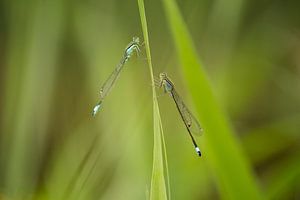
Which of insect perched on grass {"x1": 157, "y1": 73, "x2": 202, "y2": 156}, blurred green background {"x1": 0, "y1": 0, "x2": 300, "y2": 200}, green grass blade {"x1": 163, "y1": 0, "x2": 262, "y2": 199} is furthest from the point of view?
blurred green background {"x1": 0, "y1": 0, "x2": 300, "y2": 200}

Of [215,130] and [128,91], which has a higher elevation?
[128,91]

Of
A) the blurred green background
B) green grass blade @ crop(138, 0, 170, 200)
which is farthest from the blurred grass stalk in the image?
green grass blade @ crop(138, 0, 170, 200)

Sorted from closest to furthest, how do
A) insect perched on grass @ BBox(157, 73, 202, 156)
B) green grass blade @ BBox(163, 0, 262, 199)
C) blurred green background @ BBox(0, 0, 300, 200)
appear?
1. green grass blade @ BBox(163, 0, 262, 199)
2. insect perched on grass @ BBox(157, 73, 202, 156)
3. blurred green background @ BBox(0, 0, 300, 200)

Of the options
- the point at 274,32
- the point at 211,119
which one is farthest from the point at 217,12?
the point at 211,119

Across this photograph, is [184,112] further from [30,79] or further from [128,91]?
[30,79]

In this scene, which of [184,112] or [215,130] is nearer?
[215,130]

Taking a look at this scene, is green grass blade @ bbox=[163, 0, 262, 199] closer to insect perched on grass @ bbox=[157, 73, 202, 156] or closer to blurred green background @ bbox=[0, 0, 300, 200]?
insect perched on grass @ bbox=[157, 73, 202, 156]

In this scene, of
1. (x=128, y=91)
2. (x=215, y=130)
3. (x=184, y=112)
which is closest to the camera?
(x=215, y=130)

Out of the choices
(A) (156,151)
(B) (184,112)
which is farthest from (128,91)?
(A) (156,151)

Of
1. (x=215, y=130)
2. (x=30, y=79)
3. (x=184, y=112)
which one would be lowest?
(x=215, y=130)
